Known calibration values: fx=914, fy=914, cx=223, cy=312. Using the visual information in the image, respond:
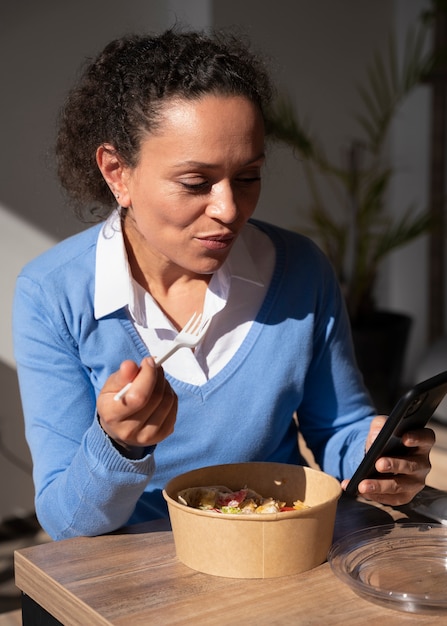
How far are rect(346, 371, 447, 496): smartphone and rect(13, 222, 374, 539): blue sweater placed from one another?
0.22 meters

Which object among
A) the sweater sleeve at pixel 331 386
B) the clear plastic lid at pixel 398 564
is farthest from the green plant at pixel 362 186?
the clear plastic lid at pixel 398 564

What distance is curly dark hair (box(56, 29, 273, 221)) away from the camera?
1393 mm

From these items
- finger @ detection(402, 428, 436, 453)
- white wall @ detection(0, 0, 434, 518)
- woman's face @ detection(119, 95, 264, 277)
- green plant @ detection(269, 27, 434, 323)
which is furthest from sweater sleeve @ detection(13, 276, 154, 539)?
green plant @ detection(269, 27, 434, 323)

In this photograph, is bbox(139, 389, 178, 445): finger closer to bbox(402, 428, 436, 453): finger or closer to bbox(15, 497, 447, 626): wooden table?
bbox(15, 497, 447, 626): wooden table

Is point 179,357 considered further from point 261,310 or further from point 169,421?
point 169,421

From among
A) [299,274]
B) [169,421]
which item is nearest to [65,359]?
[169,421]

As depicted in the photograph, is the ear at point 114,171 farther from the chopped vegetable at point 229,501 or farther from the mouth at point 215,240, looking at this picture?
the chopped vegetable at point 229,501

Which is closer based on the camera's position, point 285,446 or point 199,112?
point 199,112

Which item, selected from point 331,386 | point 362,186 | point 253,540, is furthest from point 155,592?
point 362,186

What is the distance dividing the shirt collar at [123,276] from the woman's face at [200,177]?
111 mm

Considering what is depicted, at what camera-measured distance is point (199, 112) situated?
1.35m

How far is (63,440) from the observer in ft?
4.63

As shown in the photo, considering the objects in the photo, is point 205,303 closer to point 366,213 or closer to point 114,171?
point 114,171

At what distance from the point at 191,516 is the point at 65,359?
1.45ft
